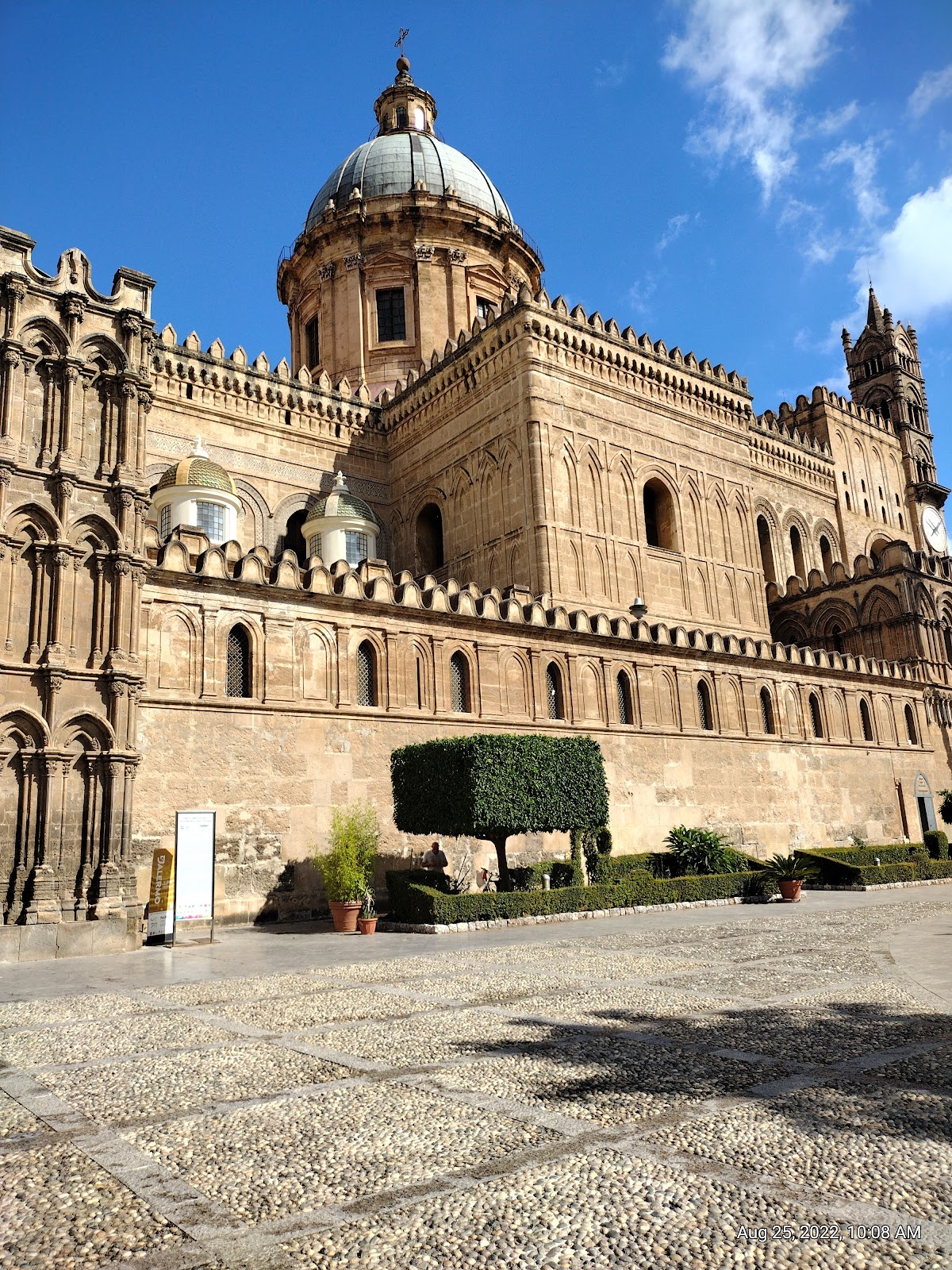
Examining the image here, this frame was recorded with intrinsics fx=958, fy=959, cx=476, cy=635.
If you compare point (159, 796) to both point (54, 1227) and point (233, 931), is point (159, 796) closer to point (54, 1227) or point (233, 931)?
point (233, 931)

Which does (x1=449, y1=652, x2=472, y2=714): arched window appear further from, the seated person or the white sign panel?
the white sign panel

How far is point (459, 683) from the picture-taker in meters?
21.2

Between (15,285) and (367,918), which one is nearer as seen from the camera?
(15,285)

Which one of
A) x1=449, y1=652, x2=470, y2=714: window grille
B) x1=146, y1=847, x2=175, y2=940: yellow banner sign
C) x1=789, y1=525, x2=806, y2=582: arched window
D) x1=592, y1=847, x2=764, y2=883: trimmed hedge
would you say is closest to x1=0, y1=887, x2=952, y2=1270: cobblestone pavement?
x1=146, y1=847, x2=175, y2=940: yellow banner sign

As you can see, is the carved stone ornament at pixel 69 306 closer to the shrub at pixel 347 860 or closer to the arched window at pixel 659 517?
the shrub at pixel 347 860

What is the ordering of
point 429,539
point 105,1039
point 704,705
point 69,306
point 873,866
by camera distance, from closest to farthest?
point 105,1039 → point 69,306 → point 873,866 → point 704,705 → point 429,539

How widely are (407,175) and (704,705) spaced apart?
1068 inches

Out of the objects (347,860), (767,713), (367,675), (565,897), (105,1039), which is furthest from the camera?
(767,713)

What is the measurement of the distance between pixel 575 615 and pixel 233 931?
1133cm

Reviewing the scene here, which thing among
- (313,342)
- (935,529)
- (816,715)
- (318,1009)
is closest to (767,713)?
(816,715)

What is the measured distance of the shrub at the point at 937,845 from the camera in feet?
91.0

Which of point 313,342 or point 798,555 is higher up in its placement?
point 313,342

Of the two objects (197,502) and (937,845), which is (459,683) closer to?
(197,502)

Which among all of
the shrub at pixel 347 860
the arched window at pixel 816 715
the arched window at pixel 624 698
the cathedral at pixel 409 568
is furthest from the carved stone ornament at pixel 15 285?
the arched window at pixel 816 715
